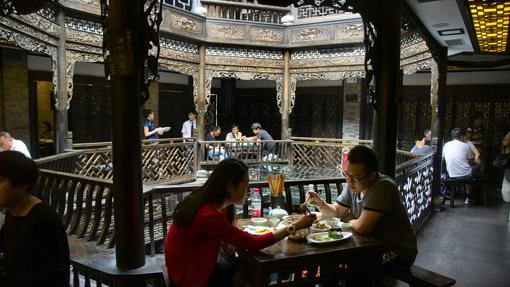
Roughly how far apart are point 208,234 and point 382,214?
1.10 metres

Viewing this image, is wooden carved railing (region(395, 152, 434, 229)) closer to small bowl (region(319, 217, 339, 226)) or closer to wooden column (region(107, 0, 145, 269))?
small bowl (region(319, 217, 339, 226))

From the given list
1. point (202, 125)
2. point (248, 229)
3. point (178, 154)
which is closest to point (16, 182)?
point (248, 229)

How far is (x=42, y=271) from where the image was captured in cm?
193

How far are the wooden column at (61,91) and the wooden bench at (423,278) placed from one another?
20.6 feet

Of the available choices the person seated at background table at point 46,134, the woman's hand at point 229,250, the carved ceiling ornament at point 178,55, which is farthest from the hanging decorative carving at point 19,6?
the person seated at background table at point 46,134

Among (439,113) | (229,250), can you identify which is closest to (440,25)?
(439,113)

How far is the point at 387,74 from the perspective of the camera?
3.58 m

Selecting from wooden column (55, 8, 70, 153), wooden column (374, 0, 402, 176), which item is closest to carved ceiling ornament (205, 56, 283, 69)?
wooden column (55, 8, 70, 153)

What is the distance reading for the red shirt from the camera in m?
1.99

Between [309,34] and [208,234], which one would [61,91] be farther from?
[309,34]

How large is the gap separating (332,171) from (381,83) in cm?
651

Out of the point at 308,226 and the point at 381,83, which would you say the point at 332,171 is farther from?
the point at 308,226

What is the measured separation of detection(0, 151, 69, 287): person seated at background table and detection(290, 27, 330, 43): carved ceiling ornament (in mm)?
9655

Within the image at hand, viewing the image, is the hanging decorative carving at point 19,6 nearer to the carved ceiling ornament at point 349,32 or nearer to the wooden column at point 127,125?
the wooden column at point 127,125
